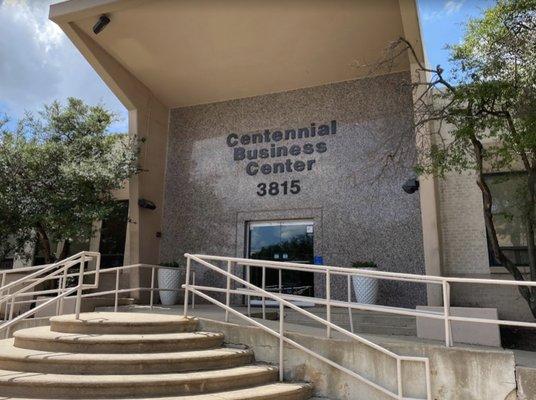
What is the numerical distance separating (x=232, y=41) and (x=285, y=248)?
190 inches

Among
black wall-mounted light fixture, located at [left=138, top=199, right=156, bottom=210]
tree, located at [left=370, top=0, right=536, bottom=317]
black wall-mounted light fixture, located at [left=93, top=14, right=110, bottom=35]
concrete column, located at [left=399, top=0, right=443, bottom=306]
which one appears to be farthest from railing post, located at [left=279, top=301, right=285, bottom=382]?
black wall-mounted light fixture, located at [left=93, top=14, right=110, bottom=35]

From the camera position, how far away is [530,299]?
6.42 meters

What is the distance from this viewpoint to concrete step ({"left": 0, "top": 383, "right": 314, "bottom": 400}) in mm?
4152

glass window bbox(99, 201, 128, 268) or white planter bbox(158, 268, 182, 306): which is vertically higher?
glass window bbox(99, 201, 128, 268)

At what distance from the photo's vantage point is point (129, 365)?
4.42 m

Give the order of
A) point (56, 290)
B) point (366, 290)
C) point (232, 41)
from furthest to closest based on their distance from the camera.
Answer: point (232, 41)
point (366, 290)
point (56, 290)

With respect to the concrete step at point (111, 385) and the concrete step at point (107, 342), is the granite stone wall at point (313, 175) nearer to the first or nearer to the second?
the concrete step at point (107, 342)

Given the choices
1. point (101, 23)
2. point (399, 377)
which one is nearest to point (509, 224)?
point (399, 377)

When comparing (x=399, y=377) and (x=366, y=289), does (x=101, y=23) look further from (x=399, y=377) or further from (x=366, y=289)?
(x=399, y=377)

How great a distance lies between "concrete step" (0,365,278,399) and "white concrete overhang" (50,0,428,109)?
711 centimetres

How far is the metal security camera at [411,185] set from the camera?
917 cm

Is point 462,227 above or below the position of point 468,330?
above

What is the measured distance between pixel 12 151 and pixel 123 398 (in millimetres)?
8169

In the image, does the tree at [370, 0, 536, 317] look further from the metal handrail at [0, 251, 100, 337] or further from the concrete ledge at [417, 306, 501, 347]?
the metal handrail at [0, 251, 100, 337]
